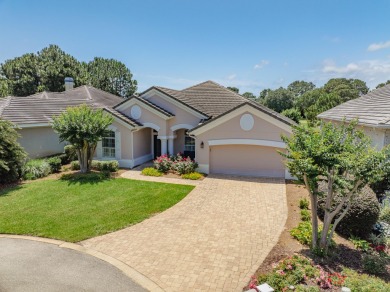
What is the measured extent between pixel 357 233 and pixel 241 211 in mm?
4429

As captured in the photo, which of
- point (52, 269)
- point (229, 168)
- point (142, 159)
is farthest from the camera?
point (142, 159)

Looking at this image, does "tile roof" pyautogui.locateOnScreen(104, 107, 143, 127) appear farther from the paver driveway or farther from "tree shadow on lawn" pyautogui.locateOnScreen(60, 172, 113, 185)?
the paver driveway

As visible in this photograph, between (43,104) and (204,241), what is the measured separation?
2152cm

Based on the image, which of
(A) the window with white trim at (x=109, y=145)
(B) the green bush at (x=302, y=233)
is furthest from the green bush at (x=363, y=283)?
(A) the window with white trim at (x=109, y=145)

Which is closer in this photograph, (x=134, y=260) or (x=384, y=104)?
(x=134, y=260)

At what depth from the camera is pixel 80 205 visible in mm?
12273

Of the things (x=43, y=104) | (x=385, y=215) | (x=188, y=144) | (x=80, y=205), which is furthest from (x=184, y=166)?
(x=43, y=104)

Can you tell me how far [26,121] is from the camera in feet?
63.1

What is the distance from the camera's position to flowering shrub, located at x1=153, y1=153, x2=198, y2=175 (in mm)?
18078

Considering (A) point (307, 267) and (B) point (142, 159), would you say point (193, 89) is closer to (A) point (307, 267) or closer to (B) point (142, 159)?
(B) point (142, 159)

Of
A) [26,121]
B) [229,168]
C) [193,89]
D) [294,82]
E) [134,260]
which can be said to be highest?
[294,82]

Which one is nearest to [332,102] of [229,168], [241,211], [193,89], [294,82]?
[193,89]

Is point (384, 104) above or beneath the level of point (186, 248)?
above

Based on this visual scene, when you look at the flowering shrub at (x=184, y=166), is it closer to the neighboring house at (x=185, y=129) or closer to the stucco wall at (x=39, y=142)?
the neighboring house at (x=185, y=129)
